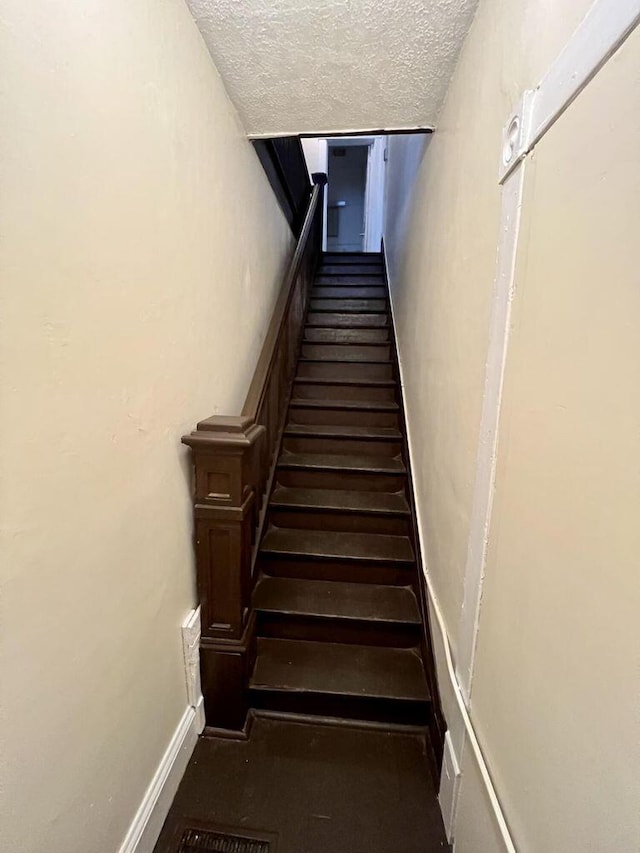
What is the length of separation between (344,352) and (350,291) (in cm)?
104

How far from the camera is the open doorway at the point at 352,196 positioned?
570cm

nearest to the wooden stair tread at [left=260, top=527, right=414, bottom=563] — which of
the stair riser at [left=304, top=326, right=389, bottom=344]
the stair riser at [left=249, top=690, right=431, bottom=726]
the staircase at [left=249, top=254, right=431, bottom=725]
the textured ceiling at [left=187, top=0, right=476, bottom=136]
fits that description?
the staircase at [left=249, top=254, right=431, bottom=725]

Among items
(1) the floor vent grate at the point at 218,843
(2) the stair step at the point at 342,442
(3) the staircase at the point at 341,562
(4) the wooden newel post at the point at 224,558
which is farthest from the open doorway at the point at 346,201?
(1) the floor vent grate at the point at 218,843

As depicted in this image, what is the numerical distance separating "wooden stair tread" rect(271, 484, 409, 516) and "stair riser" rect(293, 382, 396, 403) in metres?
0.80

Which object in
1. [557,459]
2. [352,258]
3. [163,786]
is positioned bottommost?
[163,786]

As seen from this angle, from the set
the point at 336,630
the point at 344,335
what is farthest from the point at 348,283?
the point at 336,630

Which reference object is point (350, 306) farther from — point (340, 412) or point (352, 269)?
point (340, 412)

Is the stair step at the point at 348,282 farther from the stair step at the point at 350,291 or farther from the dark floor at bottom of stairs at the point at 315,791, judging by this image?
the dark floor at bottom of stairs at the point at 315,791

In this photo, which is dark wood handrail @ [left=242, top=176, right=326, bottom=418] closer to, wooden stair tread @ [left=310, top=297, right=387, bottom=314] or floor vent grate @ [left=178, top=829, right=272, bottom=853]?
wooden stair tread @ [left=310, top=297, right=387, bottom=314]

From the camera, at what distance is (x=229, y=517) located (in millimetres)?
1351

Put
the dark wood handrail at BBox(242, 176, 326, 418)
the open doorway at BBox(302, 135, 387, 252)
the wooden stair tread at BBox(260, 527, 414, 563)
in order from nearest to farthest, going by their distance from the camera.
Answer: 1. the dark wood handrail at BBox(242, 176, 326, 418)
2. the wooden stair tread at BBox(260, 527, 414, 563)
3. the open doorway at BBox(302, 135, 387, 252)

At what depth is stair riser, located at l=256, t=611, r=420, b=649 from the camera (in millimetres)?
1734

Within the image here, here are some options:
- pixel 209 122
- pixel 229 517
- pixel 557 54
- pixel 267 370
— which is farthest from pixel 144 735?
pixel 209 122

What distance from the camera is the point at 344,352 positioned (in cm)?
317
